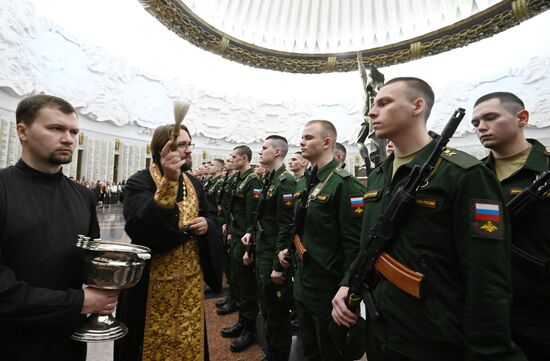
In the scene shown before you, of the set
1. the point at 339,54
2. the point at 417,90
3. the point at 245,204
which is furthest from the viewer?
the point at 339,54

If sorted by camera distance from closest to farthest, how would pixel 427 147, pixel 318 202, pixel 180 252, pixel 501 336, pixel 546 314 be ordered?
pixel 501 336 < pixel 427 147 < pixel 546 314 < pixel 180 252 < pixel 318 202

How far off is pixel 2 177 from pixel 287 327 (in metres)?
1.93

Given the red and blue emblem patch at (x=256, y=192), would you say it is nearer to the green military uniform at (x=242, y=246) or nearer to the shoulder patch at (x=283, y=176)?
the green military uniform at (x=242, y=246)

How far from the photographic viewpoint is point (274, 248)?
260 cm

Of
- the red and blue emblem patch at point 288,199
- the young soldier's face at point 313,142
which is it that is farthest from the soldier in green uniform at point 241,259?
the young soldier's face at point 313,142

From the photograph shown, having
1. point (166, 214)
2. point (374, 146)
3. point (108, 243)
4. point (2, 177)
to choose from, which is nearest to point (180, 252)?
point (166, 214)

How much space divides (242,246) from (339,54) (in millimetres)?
14173

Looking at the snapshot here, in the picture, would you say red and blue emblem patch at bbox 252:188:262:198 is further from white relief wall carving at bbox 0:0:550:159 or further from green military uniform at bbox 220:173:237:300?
white relief wall carving at bbox 0:0:550:159

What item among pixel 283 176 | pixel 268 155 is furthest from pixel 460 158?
pixel 268 155

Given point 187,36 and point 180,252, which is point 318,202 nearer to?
point 180,252

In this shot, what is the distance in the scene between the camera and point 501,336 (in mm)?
823

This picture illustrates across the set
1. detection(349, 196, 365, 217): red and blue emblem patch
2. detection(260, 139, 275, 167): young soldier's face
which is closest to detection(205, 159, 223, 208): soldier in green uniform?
detection(260, 139, 275, 167): young soldier's face

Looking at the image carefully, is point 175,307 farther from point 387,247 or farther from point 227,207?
point 227,207

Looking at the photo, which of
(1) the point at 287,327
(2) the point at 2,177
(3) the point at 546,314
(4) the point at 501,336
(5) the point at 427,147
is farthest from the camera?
(1) the point at 287,327
